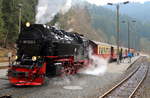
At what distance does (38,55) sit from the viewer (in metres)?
13.3

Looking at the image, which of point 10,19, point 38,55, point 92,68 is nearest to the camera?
point 38,55

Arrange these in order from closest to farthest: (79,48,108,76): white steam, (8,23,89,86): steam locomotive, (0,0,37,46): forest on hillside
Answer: (8,23,89,86): steam locomotive, (79,48,108,76): white steam, (0,0,37,46): forest on hillside

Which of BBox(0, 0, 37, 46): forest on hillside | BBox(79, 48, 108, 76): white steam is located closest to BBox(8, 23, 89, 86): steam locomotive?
BBox(79, 48, 108, 76): white steam

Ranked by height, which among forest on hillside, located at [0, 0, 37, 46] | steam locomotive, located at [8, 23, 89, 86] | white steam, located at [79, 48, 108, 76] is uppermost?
forest on hillside, located at [0, 0, 37, 46]

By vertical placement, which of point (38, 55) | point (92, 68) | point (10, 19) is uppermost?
point (10, 19)

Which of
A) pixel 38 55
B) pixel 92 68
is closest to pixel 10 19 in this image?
pixel 92 68

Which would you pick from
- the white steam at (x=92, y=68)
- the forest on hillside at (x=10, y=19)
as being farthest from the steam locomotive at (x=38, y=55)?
the forest on hillside at (x=10, y=19)

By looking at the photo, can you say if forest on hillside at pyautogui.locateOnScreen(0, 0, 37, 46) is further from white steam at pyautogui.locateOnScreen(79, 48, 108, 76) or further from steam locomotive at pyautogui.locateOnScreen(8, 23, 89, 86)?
steam locomotive at pyautogui.locateOnScreen(8, 23, 89, 86)

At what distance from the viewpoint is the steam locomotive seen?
1253 cm

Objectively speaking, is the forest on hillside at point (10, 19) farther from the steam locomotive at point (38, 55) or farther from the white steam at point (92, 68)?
the steam locomotive at point (38, 55)

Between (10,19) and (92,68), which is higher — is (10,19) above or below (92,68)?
above

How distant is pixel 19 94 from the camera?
10.8m

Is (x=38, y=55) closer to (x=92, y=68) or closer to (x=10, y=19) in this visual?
(x=92, y=68)

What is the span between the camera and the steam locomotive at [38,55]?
41.1 feet
